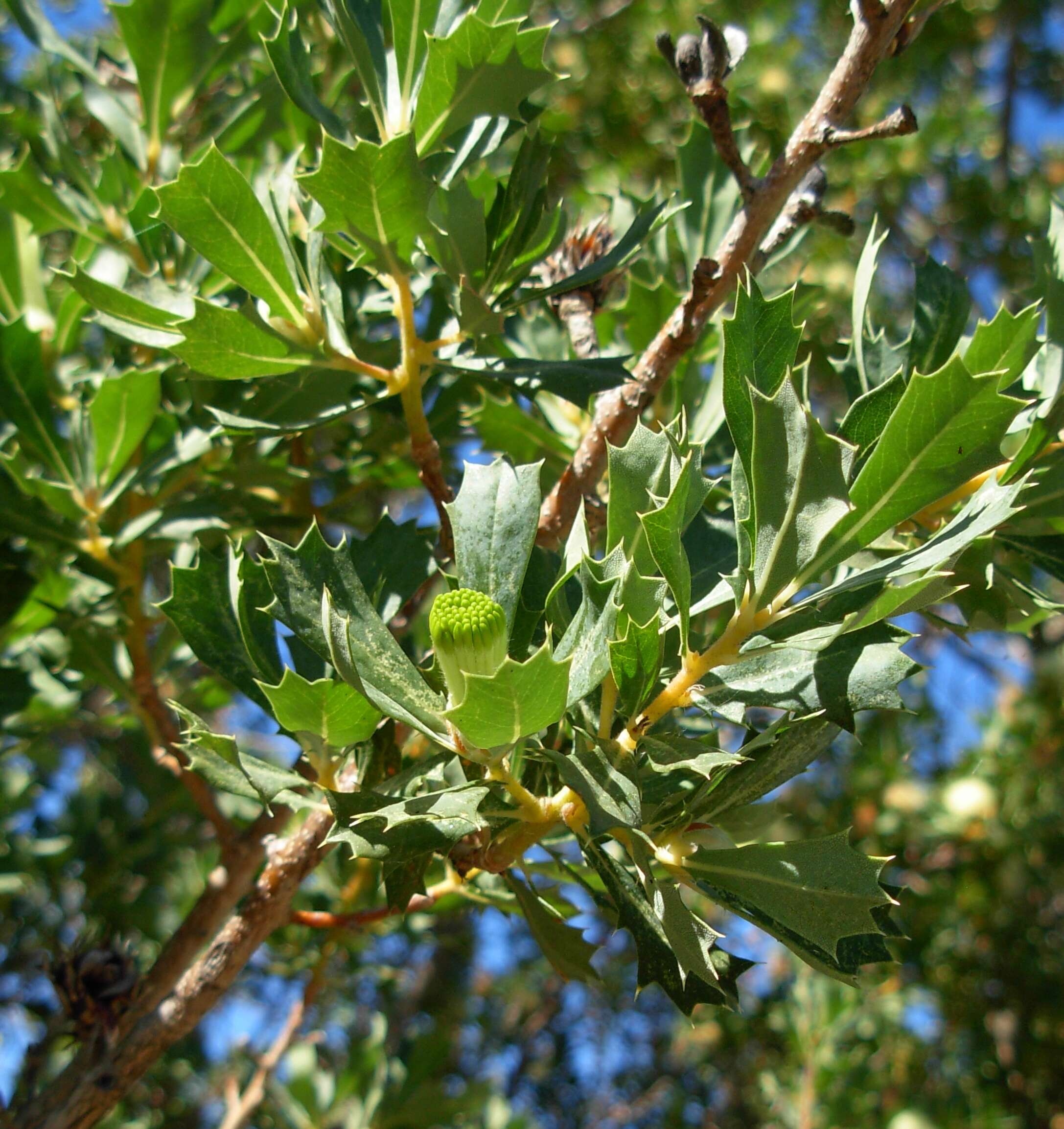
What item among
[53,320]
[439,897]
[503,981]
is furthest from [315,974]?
[503,981]

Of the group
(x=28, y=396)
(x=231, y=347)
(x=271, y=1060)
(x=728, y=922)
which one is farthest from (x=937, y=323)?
(x=728, y=922)

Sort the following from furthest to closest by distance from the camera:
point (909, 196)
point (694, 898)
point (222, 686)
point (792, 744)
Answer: point (909, 196)
point (694, 898)
point (222, 686)
point (792, 744)

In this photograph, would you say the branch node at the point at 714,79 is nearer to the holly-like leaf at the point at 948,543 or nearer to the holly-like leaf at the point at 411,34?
the holly-like leaf at the point at 411,34

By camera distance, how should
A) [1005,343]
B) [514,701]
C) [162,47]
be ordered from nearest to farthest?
1. [514,701]
2. [1005,343]
3. [162,47]

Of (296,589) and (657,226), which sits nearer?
(296,589)

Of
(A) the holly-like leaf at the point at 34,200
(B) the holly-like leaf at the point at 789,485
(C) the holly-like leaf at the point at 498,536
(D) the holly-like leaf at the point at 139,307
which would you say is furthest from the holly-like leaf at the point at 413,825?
(A) the holly-like leaf at the point at 34,200

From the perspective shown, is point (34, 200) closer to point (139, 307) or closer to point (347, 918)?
point (139, 307)

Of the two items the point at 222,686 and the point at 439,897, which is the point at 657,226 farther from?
the point at 222,686
